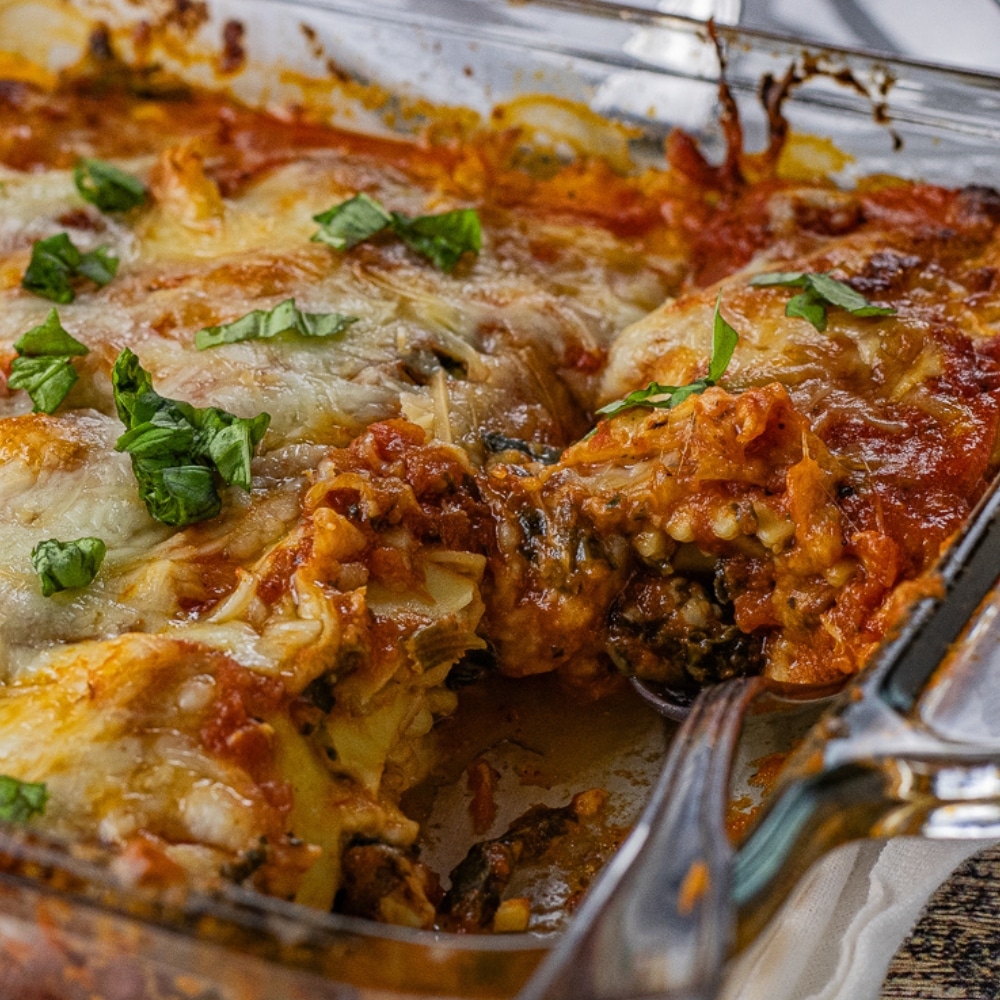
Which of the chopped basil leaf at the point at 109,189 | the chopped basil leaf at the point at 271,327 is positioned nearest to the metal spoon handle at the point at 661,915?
the chopped basil leaf at the point at 271,327

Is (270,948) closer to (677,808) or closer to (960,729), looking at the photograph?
(677,808)

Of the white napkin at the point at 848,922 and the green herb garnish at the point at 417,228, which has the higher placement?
the green herb garnish at the point at 417,228

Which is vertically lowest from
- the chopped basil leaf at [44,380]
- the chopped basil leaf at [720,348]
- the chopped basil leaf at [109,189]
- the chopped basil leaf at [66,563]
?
the chopped basil leaf at [66,563]

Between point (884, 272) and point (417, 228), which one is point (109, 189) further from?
point (884, 272)

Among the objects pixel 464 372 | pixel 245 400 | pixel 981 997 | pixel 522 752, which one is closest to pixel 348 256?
pixel 464 372

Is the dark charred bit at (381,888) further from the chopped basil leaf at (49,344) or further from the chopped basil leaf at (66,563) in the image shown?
the chopped basil leaf at (49,344)

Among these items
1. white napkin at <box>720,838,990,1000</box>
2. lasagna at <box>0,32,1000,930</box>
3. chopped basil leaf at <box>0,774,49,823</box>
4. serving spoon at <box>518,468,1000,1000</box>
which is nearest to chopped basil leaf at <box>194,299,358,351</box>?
lasagna at <box>0,32,1000,930</box>

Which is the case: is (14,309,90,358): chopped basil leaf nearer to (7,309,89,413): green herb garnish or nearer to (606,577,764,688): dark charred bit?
(7,309,89,413): green herb garnish

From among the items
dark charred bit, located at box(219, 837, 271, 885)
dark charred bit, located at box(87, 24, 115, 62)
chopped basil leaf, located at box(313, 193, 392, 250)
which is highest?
chopped basil leaf, located at box(313, 193, 392, 250)
